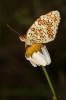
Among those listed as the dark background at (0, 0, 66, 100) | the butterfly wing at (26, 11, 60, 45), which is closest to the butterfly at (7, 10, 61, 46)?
the butterfly wing at (26, 11, 60, 45)

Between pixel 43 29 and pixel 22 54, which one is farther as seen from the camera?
pixel 22 54

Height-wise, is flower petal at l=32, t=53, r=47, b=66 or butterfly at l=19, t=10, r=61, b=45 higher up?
butterfly at l=19, t=10, r=61, b=45

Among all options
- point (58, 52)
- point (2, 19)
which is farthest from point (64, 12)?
point (2, 19)

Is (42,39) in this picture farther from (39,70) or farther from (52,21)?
(39,70)

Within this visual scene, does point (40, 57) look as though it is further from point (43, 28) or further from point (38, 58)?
point (43, 28)

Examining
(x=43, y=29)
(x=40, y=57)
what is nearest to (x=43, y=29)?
(x=43, y=29)

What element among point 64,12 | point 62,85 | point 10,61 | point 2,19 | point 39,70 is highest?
point 2,19

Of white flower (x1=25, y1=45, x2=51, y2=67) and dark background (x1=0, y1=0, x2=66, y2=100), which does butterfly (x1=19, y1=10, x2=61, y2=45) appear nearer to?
white flower (x1=25, y1=45, x2=51, y2=67)
